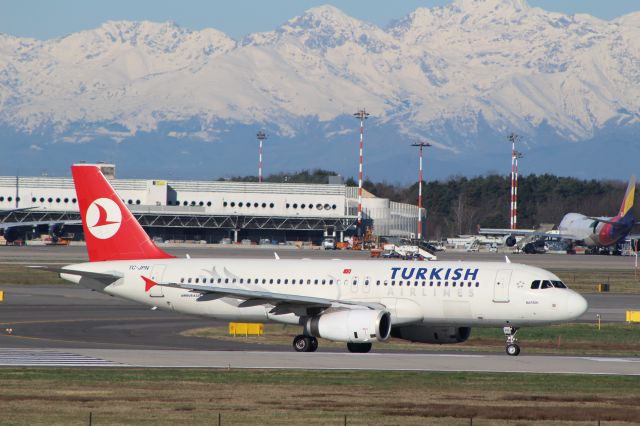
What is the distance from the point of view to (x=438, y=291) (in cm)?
4716

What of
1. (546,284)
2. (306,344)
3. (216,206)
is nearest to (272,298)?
(306,344)

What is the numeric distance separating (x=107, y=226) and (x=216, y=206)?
450ft

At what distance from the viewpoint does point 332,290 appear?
4853 cm

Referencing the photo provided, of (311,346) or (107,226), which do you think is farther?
(107,226)

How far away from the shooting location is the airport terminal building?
185 m

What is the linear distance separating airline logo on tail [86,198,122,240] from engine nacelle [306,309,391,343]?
10875 mm

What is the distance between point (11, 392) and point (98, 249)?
721 inches

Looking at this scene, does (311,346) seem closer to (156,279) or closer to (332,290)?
(332,290)

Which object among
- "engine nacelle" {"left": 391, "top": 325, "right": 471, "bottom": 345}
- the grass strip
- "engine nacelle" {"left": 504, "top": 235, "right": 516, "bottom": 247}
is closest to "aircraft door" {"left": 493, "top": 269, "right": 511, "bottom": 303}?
"engine nacelle" {"left": 391, "top": 325, "right": 471, "bottom": 345}

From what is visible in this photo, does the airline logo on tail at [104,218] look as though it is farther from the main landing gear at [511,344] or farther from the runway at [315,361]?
the main landing gear at [511,344]

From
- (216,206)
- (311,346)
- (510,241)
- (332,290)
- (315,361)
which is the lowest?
(315,361)

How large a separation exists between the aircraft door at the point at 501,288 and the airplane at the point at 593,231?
10678 cm

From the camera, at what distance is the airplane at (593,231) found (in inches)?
5979

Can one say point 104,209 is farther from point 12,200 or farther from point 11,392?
point 12,200
